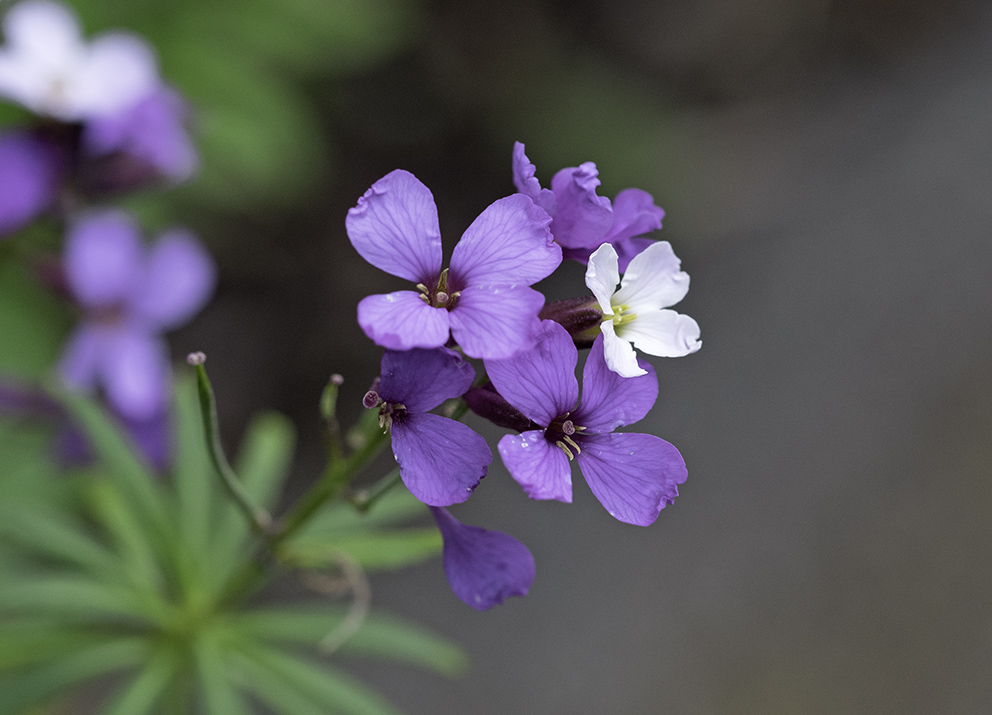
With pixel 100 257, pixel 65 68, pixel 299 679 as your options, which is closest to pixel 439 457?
pixel 299 679

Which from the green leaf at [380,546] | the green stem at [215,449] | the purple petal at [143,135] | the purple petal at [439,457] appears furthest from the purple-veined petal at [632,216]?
the purple petal at [143,135]

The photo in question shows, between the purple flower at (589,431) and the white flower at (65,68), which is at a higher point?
the purple flower at (589,431)

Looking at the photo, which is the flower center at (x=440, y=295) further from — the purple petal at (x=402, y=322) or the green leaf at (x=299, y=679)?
the green leaf at (x=299, y=679)

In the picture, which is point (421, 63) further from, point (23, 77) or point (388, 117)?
point (23, 77)

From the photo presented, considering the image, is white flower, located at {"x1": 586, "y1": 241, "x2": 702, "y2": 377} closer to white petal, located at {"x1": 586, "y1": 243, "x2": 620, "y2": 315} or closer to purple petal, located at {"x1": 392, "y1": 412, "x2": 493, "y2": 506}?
white petal, located at {"x1": 586, "y1": 243, "x2": 620, "y2": 315}

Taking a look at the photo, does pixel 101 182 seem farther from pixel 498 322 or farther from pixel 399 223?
pixel 498 322

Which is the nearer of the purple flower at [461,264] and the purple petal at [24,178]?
the purple flower at [461,264]

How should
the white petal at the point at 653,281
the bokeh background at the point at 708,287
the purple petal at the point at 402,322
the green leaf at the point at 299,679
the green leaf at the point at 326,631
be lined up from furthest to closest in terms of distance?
the bokeh background at the point at 708,287, the green leaf at the point at 326,631, the green leaf at the point at 299,679, the white petal at the point at 653,281, the purple petal at the point at 402,322
